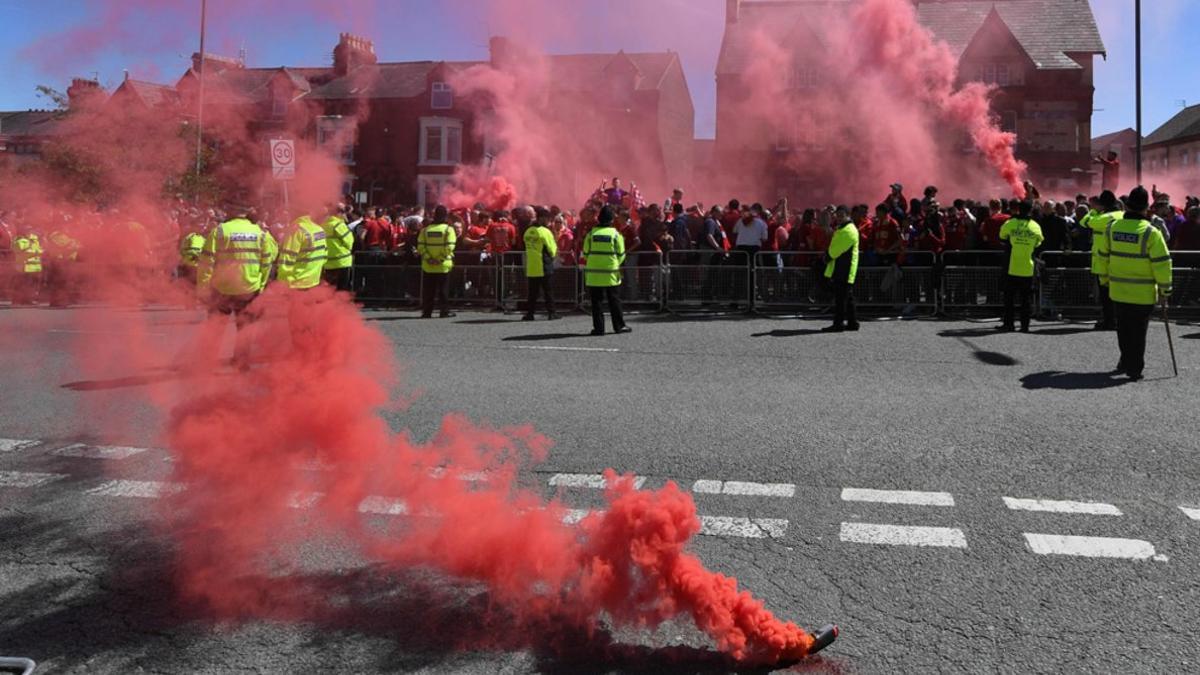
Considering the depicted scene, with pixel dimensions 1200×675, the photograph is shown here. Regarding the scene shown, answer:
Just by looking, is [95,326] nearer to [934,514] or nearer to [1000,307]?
[934,514]

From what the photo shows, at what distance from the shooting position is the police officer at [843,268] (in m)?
13.7

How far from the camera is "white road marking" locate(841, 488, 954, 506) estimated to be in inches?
211

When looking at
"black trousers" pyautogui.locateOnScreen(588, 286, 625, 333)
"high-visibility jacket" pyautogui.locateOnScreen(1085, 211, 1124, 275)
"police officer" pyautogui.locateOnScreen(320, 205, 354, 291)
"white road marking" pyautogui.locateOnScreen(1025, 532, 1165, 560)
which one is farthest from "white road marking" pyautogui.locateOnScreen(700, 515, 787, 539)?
"police officer" pyautogui.locateOnScreen(320, 205, 354, 291)

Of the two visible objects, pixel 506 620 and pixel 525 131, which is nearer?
pixel 506 620

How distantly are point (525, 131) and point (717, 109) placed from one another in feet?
48.9

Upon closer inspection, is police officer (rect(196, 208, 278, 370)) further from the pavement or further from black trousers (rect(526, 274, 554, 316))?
black trousers (rect(526, 274, 554, 316))

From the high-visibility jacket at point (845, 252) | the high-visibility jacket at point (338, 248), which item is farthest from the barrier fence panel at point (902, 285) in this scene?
the high-visibility jacket at point (338, 248)

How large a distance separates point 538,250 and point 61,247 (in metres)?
9.07

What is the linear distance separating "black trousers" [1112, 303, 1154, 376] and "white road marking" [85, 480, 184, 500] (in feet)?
29.2

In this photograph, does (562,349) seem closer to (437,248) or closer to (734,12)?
(437,248)

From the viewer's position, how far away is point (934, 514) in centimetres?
513

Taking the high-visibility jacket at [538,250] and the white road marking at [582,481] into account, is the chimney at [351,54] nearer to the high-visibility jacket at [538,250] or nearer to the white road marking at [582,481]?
the white road marking at [582,481]

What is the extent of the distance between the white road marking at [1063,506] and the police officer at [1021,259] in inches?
347

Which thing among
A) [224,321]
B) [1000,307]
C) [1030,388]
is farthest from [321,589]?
[1000,307]
